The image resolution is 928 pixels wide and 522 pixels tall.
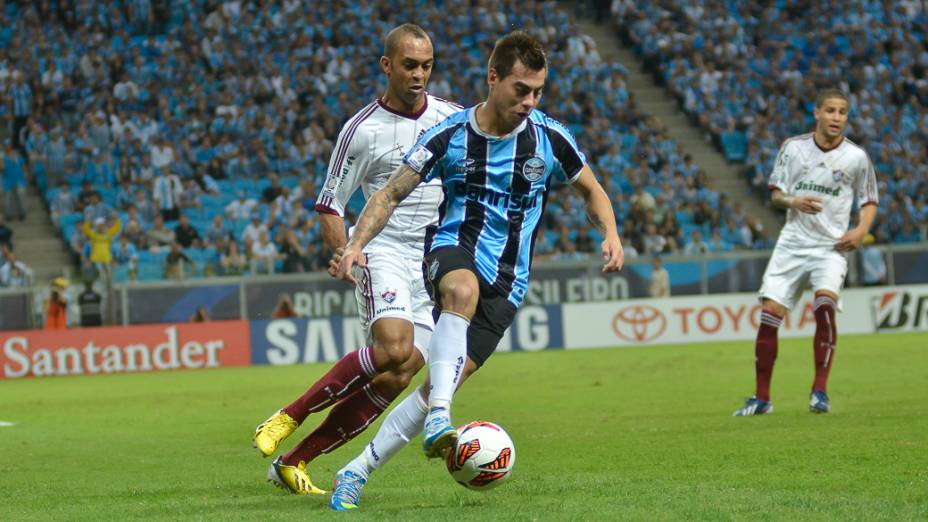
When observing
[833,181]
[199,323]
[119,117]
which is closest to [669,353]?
[199,323]

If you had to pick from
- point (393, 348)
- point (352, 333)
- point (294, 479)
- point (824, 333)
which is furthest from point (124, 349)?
point (393, 348)

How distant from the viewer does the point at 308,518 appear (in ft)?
19.7

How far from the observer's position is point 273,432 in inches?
275

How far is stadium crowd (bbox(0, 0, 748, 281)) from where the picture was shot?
79.5 feet

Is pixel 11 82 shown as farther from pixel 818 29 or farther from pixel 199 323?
pixel 818 29

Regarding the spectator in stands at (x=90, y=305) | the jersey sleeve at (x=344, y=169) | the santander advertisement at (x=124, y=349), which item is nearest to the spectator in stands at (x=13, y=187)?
the spectator in stands at (x=90, y=305)

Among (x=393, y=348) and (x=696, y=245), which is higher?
(x=393, y=348)

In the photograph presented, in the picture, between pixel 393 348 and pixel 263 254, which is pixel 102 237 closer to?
pixel 263 254

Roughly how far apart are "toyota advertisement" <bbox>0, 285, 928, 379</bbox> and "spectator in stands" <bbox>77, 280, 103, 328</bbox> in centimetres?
20

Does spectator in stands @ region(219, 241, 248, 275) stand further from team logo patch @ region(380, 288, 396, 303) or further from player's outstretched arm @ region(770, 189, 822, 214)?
team logo patch @ region(380, 288, 396, 303)

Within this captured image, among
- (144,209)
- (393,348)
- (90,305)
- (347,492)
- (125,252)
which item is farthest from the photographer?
(144,209)

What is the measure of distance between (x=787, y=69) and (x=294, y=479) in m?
27.3

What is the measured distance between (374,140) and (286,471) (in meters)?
1.95

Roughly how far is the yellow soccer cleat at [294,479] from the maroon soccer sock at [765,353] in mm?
5213
